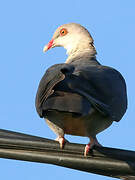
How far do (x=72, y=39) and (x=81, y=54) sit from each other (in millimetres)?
851

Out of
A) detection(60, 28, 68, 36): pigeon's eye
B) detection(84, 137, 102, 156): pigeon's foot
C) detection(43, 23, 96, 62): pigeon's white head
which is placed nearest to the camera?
detection(84, 137, 102, 156): pigeon's foot

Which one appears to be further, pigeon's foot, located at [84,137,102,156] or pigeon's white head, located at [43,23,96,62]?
pigeon's white head, located at [43,23,96,62]

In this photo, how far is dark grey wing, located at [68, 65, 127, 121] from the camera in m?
5.02

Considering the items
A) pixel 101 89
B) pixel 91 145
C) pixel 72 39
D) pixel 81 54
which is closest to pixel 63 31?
pixel 72 39

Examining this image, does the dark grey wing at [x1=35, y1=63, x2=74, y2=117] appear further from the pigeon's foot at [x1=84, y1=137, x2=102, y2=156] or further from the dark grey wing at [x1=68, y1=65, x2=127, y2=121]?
the pigeon's foot at [x1=84, y1=137, x2=102, y2=156]

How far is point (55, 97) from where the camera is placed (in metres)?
4.91

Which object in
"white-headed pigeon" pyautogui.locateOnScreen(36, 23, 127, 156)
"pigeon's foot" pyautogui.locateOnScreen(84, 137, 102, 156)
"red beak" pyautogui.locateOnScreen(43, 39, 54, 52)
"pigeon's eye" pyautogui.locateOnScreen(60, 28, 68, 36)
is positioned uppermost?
"pigeon's eye" pyautogui.locateOnScreen(60, 28, 68, 36)

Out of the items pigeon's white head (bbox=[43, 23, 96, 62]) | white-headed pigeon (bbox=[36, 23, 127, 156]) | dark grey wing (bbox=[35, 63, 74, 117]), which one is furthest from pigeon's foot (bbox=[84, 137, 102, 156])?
pigeon's white head (bbox=[43, 23, 96, 62])

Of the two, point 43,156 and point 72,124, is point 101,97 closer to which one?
point 72,124

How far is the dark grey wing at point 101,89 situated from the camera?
16.5 ft

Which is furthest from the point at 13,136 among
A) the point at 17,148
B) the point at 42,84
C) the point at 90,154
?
the point at 42,84

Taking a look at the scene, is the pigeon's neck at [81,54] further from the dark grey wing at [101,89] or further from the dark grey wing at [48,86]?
the dark grey wing at [48,86]

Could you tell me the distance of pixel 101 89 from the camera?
5.31 m

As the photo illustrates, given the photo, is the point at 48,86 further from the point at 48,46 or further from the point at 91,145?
the point at 48,46
